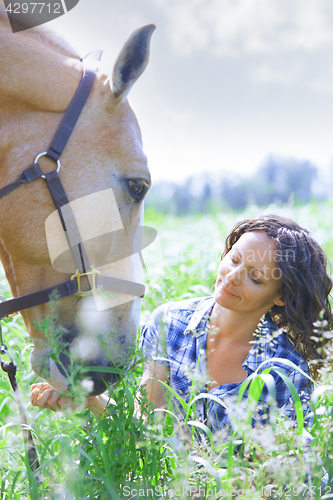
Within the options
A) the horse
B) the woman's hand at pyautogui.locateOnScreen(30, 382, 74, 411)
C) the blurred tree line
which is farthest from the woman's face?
the blurred tree line

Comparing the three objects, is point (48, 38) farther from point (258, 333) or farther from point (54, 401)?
A: point (258, 333)

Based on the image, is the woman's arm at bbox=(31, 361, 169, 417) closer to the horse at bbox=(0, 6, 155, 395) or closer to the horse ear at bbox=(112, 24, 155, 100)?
the horse at bbox=(0, 6, 155, 395)

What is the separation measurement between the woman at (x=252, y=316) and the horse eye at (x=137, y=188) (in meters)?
0.67

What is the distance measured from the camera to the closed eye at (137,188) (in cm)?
196

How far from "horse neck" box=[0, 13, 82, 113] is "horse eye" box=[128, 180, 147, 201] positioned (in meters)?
0.52

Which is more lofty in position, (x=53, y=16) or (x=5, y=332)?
(x=53, y=16)

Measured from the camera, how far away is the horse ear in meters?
1.85

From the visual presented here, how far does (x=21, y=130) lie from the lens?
1.88m

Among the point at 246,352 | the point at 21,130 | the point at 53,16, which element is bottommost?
the point at 246,352

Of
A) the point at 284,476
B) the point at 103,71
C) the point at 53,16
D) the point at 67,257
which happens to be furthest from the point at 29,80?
the point at 284,476

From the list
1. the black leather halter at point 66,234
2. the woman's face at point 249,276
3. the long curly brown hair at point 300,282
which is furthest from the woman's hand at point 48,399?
the long curly brown hair at point 300,282

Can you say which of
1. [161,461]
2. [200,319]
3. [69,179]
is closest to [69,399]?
[161,461]

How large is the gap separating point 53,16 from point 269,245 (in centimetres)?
184

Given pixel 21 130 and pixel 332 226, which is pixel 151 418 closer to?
pixel 21 130
